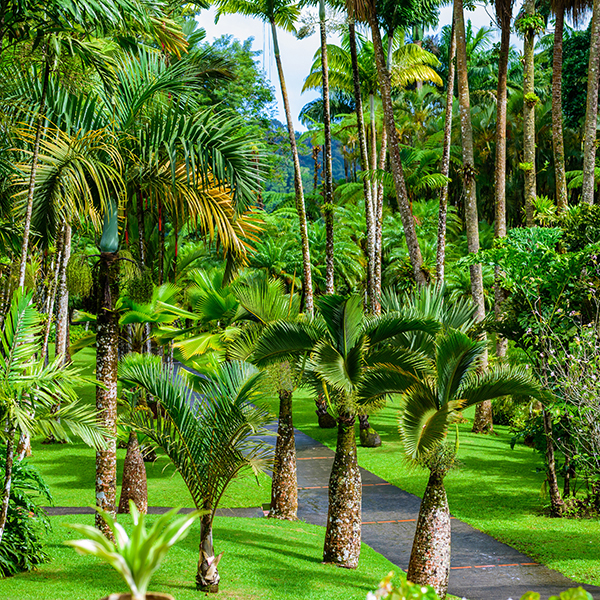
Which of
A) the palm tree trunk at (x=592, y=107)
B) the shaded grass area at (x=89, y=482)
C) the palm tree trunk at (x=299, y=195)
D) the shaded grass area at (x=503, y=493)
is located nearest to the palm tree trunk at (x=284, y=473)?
the shaded grass area at (x=89, y=482)

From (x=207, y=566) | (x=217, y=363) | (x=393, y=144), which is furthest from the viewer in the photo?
(x=393, y=144)

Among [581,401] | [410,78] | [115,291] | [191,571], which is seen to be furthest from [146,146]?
[410,78]

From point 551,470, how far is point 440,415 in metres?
4.80

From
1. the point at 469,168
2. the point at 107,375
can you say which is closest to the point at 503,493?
the point at 107,375

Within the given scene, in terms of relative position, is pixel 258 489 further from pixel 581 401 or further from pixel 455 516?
pixel 581 401

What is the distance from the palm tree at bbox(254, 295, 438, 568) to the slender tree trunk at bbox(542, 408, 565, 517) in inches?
154

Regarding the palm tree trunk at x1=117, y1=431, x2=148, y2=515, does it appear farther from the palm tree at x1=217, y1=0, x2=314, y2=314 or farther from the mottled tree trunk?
the palm tree at x1=217, y1=0, x2=314, y2=314

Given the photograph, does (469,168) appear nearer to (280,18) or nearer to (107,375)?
(280,18)

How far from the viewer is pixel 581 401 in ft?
29.9

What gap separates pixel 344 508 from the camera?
357 inches

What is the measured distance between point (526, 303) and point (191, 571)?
23.6 feet

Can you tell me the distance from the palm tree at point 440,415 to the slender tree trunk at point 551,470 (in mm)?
3182

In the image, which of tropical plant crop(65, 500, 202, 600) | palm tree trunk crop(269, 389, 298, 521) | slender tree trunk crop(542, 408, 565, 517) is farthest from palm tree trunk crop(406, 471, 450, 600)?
tropical plant crop(65, 500, 202, 600)

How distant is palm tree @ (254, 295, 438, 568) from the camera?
8578 mm
